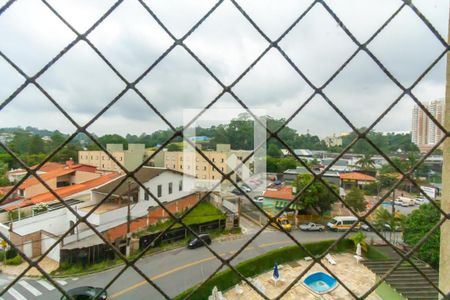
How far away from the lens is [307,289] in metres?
5.54

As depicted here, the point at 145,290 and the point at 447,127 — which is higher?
the point at 447,127

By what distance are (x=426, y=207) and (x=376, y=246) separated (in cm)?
192

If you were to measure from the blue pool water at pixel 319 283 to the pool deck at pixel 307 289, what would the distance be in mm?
86

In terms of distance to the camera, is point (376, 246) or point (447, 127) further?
point (376, 246)

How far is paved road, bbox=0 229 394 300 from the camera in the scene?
5109 mm

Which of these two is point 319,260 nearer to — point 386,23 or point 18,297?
point 386,23

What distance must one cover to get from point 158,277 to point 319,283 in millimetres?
3514

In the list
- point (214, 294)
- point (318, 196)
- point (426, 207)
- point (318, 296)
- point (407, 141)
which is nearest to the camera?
point (214, 294)

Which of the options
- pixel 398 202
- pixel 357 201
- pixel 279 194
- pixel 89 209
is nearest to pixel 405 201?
pixel 398 202

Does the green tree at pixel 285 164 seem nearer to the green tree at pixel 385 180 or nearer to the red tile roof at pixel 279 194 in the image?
the red tile roof at pixel 279 194

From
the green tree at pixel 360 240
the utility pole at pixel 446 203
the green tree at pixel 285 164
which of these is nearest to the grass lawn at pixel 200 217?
the green tree at pixel 360 240

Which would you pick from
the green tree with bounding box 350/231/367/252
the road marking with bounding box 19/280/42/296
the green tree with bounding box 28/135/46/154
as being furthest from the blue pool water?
the green tree with bounding box 28/135/46/154

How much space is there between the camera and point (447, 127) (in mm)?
604

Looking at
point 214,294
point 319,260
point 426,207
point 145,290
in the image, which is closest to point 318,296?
point 214,294
